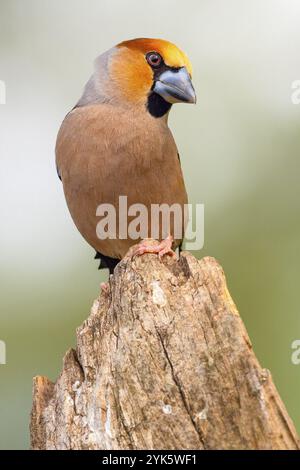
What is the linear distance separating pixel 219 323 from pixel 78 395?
0.96 meters

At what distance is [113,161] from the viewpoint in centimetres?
616

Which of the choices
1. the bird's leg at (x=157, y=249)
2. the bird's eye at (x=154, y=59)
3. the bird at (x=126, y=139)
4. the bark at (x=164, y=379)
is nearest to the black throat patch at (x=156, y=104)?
the bird at (x=126, y=139)

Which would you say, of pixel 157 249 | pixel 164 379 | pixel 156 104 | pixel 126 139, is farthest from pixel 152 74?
pixel 164 379

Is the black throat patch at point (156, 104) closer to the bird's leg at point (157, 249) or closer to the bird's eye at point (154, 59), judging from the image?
the bird's eye at point (154, 59)

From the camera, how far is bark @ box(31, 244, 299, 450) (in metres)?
3.96

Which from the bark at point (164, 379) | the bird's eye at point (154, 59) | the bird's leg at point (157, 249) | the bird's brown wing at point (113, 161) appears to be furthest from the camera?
the bird's eye at point (154, 59)

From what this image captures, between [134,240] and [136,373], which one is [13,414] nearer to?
[134,240]

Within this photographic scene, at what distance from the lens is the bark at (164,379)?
3955 millimetres

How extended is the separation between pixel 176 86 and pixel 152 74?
1.07 ft

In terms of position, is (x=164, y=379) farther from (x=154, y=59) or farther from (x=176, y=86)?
(x=154, y=59)

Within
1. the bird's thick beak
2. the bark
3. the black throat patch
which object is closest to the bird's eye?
the bird's thick beak

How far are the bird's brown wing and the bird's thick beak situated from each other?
234mm
